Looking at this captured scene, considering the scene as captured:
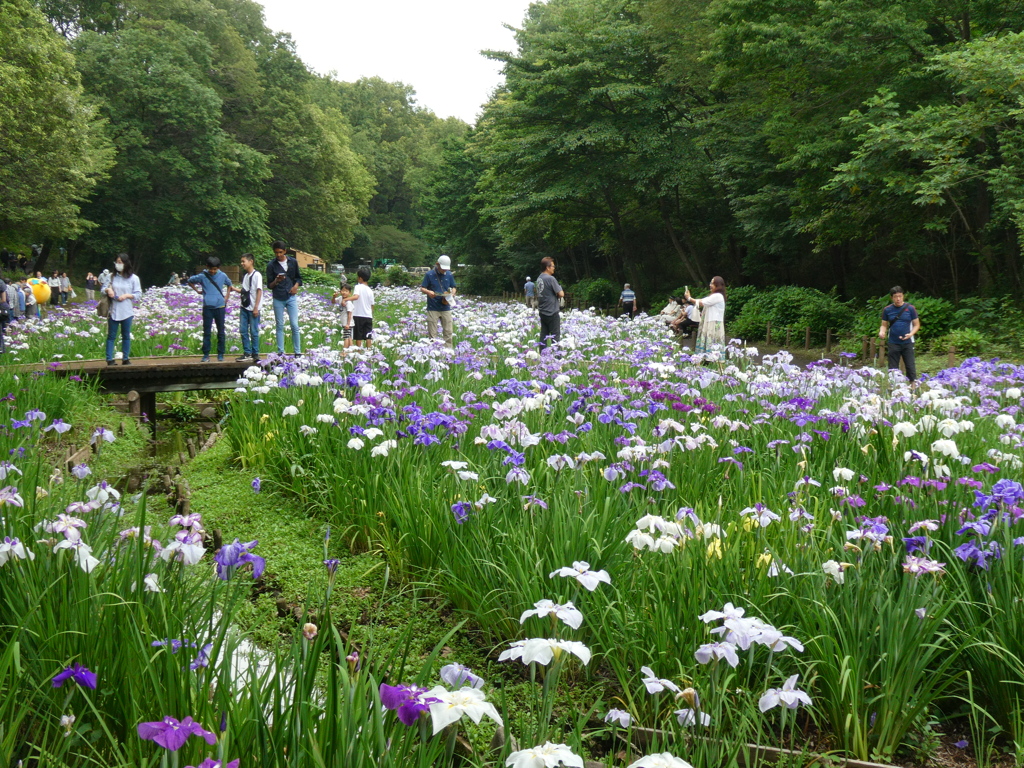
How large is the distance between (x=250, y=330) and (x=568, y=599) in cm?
971

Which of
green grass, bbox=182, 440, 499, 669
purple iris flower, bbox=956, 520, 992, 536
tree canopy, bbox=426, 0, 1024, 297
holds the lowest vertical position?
green grass, bbox=182, 440, 499, 669

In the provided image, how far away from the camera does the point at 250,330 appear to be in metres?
11.7

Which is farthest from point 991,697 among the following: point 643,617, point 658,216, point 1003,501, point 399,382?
point 658,216

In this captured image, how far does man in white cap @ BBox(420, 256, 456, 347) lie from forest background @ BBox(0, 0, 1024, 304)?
29.9ft

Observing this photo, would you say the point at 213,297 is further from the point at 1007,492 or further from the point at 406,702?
the point at 406,702

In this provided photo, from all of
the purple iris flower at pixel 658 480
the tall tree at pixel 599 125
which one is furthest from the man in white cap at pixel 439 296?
the tall tree at pixel 599 125

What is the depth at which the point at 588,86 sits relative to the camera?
27.4m

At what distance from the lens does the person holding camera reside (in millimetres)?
11273

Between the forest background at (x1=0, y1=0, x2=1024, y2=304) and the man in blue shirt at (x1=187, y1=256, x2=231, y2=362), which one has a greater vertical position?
the forest background at (x1=0, y1=0, x2=1024, y2=304)

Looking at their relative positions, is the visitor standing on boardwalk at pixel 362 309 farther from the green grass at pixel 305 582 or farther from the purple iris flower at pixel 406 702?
the purple iris flower at pixel 406 702

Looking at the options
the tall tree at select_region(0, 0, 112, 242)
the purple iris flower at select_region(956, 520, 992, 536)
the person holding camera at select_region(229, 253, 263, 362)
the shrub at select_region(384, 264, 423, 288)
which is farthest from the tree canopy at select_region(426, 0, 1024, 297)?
the shrub at select_region(384, 264, 423, 288)

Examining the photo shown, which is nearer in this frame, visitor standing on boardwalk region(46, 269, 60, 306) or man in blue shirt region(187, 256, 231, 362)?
man in blue shirt region(187, 256, 231, 362)

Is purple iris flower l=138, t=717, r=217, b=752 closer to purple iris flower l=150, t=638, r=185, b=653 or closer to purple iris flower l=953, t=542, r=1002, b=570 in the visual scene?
purple iris flower l=150, t=638, r=185, b=653

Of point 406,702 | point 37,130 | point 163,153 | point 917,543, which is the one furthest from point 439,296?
point 163,153
